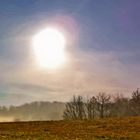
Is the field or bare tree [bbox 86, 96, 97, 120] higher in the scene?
bare tree [bbox 86, 96, 97, 120]

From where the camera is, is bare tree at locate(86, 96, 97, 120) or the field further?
bare tree at locate(86, 96, 97, 120)

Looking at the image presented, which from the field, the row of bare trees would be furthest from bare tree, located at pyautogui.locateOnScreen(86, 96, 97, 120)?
the field

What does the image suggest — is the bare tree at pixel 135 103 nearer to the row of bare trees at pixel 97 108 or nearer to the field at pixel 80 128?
the row of bare trees at pixel 97 108

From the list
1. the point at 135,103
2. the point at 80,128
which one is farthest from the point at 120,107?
the point at 80,128

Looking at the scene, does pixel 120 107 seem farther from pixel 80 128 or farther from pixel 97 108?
pixel 80 128

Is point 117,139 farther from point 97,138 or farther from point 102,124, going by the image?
point 102,124

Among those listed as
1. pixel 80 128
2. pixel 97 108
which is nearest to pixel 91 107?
pixel 97 108

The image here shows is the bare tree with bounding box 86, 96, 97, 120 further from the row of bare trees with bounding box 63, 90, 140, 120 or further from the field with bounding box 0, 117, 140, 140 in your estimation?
the field with bounding box 0, 117, 140, 140

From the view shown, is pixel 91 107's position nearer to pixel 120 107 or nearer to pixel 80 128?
pixel 120 107

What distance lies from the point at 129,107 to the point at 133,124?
290 ft

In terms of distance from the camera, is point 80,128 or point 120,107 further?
point 120,107

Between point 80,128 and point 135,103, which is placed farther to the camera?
point 135,103

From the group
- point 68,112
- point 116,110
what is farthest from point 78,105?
point 116,110

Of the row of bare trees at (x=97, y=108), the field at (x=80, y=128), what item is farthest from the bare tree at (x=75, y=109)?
the field at (x=80, y=128)
